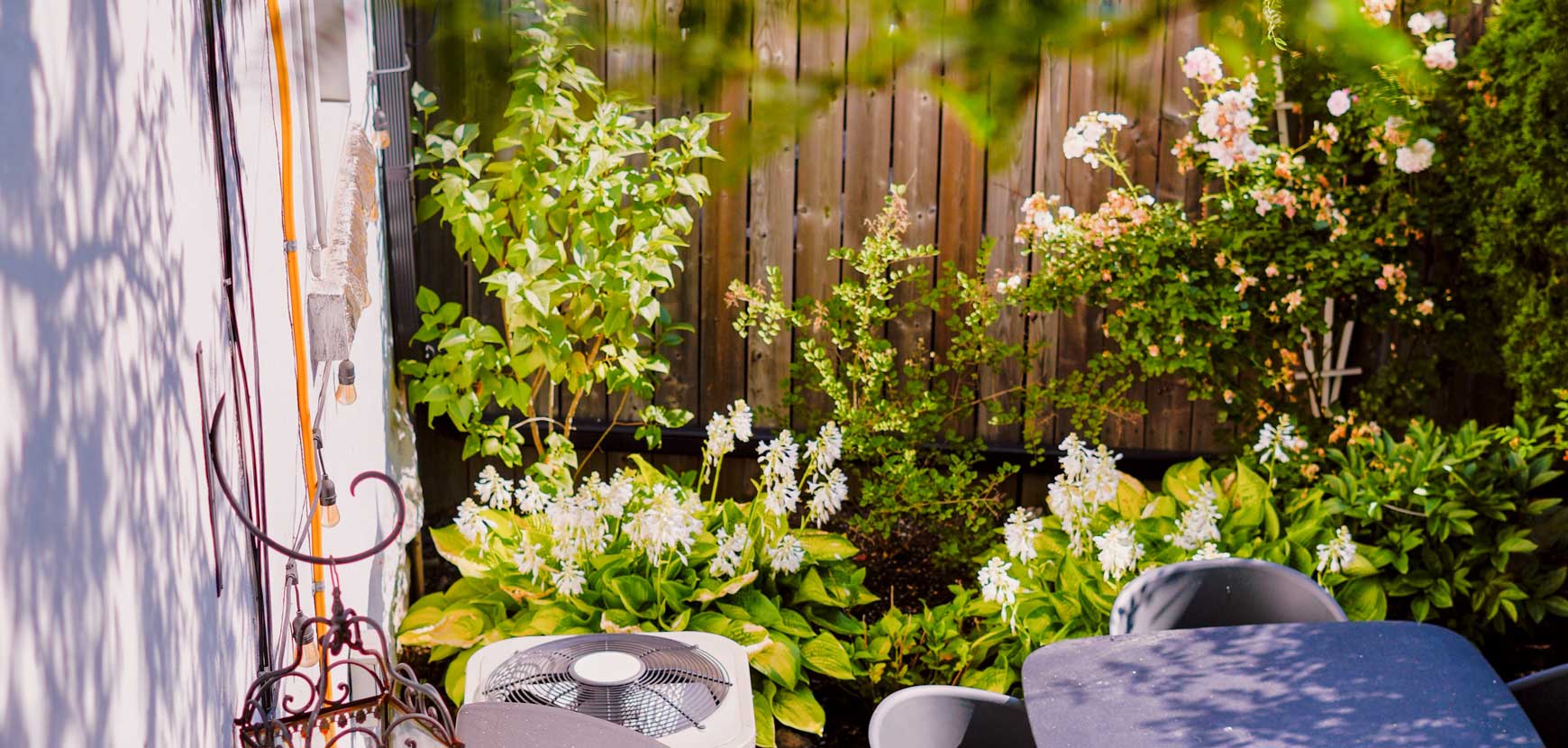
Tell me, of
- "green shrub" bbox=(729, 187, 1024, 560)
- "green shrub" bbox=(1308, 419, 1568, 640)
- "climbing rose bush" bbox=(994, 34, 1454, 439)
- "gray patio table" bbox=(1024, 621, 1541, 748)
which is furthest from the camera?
"green shrub" bbox=(729, 187, 1024, 560)

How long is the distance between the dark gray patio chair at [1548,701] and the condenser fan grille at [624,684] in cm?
153

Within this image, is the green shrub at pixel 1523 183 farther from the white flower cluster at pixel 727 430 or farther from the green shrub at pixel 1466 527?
the white flower cluster at pixel 727 430

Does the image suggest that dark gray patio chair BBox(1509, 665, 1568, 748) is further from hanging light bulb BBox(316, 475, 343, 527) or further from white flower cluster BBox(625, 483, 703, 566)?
hanging light bulb BBox(316, 475, 343, 527)

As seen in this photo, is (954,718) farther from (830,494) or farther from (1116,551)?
(830,494)

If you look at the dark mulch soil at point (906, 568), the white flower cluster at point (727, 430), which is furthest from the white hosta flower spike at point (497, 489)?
the dark mulch soil at point (906, 568)

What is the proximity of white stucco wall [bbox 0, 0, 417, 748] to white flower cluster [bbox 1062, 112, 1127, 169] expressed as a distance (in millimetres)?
2911

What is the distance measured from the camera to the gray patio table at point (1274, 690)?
236 cm

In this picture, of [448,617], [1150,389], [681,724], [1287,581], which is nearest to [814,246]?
[1150,389]

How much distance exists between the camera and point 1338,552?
11.2ft

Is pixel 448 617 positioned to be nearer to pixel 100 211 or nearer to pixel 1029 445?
pixel 1029 445

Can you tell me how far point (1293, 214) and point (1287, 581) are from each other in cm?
142

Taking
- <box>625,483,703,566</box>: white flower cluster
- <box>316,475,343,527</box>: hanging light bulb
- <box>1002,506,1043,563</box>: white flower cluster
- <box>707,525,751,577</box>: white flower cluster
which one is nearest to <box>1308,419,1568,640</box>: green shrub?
<box>1002,506,1043,563</box>: white flower cluster

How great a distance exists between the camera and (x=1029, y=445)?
4375 mm

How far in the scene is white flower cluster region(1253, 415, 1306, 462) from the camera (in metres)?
3.80
